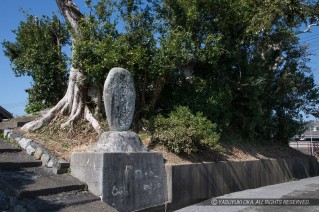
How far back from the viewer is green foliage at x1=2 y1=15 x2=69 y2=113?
1170 centimetres

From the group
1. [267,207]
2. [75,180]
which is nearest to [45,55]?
[75,180]

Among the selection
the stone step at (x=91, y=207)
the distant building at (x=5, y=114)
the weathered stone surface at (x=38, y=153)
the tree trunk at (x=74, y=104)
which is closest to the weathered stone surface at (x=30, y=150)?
the weathered stone surface at (x=38, y=153)

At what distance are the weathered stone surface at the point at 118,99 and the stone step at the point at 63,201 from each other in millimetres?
1670

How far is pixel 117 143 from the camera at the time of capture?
7.44 metres

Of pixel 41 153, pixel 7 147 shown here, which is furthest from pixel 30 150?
pixel 7 147

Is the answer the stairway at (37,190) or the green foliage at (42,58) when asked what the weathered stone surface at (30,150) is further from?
the green foliage at (42,58)

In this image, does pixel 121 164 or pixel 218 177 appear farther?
pixel 218 177

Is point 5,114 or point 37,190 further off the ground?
point 5,114

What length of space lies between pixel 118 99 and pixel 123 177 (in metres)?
1.74

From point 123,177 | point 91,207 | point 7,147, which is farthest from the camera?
point 7,147

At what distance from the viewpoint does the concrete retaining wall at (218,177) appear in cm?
831

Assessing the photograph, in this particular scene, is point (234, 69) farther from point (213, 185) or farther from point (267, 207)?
point (267, 207)

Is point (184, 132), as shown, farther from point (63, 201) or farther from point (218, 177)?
point (63, 201)

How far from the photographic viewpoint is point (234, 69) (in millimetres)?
13039
